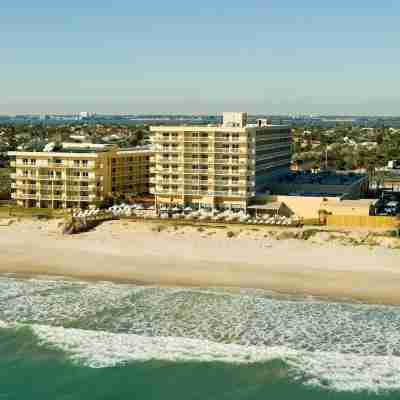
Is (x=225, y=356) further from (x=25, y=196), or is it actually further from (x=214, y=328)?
(x=25, y=196)

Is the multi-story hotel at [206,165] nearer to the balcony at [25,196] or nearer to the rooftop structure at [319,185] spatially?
the rooftop structure at [319,185]

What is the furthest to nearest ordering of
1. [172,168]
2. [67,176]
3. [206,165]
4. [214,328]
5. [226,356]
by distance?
[67,176]
[172,168]
[206,165]
[214,328]
[226,356]

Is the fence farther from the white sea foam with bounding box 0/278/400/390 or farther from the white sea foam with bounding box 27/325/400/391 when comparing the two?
the white sea foam with bounding box 27/325/400/391

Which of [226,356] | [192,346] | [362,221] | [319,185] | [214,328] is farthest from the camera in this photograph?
[319,185]

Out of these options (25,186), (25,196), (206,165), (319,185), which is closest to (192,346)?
(206,165)

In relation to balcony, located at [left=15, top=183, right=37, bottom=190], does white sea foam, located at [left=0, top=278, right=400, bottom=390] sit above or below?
below

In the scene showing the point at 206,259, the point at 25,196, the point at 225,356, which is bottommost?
the point at 225,356

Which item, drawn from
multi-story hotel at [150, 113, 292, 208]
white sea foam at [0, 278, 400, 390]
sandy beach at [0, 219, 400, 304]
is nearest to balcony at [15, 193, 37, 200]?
sandy beach at [0, 219, 400, 304]
